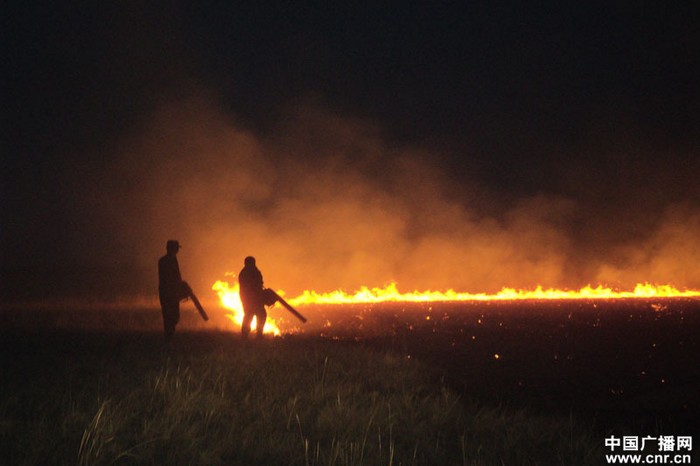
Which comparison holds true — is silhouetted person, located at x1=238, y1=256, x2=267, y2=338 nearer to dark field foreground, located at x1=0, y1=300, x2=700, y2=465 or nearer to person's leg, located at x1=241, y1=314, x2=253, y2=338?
person's leg, located at x1=241, y1=314, x2=253, y2=338

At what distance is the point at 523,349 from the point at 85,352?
14.7m

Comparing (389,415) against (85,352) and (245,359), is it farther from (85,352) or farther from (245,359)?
(85,352)

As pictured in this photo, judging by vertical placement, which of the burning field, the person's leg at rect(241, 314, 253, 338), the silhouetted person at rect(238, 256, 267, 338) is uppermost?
the silhouetted person at rect(238, 256, 267, 338)

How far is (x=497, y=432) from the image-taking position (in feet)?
20.9

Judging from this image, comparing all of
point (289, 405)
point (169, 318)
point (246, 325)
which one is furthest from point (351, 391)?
point (246, 325)

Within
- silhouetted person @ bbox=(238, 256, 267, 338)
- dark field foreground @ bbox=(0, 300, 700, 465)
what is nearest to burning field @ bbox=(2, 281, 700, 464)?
dark field foreground @ bbox=(0, 300, 700, 465)

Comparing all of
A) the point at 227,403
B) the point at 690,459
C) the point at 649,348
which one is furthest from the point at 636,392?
the point at 649,348

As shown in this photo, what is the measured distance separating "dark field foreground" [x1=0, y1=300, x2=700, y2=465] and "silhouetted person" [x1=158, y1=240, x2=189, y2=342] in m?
0.53

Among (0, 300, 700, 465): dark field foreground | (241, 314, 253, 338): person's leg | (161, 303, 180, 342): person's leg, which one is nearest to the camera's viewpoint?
(0, 300, 700, 465): dark field foreground

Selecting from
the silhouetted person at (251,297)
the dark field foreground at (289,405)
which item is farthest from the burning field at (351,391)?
the silhouetted person at (251,297)

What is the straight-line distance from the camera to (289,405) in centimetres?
660

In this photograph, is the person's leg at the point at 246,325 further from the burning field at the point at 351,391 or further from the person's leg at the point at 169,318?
the person's leg at the point at 169,318

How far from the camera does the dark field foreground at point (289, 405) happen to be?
498 centimetres

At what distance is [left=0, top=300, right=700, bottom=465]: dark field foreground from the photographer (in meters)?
4.98
